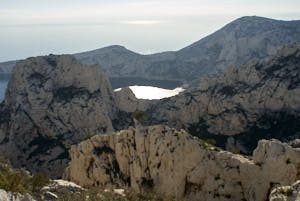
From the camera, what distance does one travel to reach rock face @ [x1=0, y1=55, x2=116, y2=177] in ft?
370

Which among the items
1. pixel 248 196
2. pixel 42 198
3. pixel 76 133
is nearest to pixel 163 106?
pixel 76 133

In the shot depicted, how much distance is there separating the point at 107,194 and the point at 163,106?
8243 centimetres

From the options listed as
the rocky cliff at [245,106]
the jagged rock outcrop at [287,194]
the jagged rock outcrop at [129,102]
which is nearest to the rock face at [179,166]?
the jagged rock outcrop at [287,194]

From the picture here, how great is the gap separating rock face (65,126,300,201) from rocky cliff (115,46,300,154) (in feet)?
156

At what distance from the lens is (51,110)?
122312mm

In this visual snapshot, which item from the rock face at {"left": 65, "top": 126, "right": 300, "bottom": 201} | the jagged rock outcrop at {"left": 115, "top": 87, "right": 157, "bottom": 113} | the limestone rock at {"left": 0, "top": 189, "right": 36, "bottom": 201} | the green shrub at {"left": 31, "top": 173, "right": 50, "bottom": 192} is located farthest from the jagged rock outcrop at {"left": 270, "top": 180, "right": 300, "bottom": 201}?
the jagged rock outcrop at {"left": 115, "top": 87, "right": 157, "bottom": 113}

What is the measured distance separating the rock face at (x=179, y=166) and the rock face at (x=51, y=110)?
4201cm

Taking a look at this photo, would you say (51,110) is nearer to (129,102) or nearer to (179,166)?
(129,102)

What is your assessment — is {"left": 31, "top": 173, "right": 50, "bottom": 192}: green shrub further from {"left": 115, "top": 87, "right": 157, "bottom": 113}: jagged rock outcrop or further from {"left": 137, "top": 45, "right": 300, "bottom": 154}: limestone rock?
{"left": 115, "top": 87, "right": 157, "bottom": 113}: jagged rock outcrop

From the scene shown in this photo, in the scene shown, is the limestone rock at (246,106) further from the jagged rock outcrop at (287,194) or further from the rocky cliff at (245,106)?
the jagged rock outcrop at (287,194)

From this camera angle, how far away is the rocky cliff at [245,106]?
10762 cm

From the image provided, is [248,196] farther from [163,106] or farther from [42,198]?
[163,106]

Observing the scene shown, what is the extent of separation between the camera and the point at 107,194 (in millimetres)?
50719

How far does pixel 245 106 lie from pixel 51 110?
65.2 meters
